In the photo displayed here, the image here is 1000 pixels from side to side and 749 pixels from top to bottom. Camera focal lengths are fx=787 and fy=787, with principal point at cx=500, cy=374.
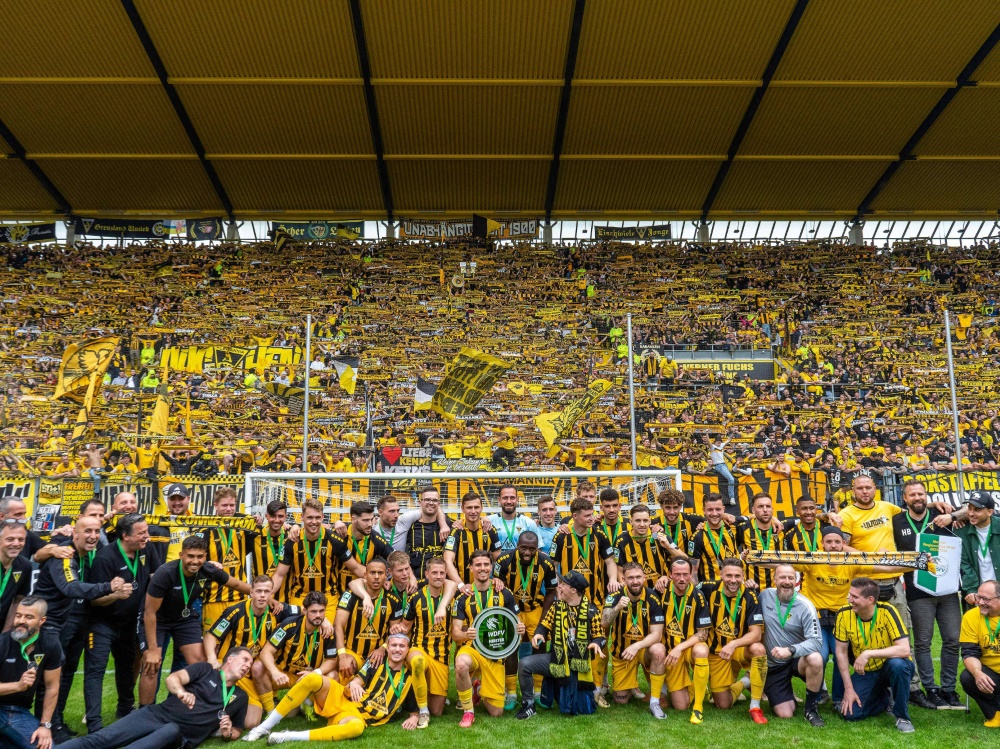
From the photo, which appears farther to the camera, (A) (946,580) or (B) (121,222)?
(B) (121,222)

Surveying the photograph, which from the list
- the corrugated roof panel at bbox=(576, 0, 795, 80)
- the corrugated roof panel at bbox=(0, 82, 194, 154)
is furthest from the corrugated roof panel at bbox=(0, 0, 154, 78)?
the corrugated roof panel at bbox=(576, 0, 795, 80)

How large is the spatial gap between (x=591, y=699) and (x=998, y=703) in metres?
3.21

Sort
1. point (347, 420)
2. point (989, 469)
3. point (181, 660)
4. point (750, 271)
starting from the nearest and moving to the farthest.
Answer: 1. point (181, 660)
2. point (989, 469)
3. point (347, 420)
4. point (750, 271)

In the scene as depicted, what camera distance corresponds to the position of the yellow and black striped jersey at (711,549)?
7488mm

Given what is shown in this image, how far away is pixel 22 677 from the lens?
5371 millimetres

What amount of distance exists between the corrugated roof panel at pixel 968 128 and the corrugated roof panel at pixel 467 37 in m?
10.5

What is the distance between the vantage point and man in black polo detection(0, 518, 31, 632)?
573 centimetres

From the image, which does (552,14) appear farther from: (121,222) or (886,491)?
(121,222)

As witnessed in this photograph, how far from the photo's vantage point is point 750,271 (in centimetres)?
2388

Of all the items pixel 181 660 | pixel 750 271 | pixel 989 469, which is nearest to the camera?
pixel 181 660

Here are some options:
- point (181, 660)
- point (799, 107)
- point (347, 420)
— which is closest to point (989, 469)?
point (181, 660)

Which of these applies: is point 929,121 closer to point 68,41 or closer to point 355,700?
point 355,700

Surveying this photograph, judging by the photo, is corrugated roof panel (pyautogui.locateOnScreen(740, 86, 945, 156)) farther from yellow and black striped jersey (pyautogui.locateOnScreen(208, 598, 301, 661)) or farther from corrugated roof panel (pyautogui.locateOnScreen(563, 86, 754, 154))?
yellow and black striped jersey (pyautogui.locateOnScreen(208, 598, 301, 661))

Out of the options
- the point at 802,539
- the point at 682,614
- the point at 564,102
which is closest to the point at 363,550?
the point at 682,614
